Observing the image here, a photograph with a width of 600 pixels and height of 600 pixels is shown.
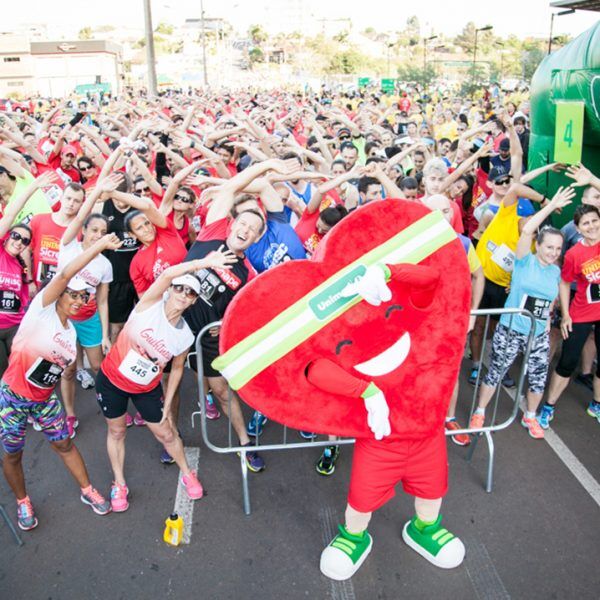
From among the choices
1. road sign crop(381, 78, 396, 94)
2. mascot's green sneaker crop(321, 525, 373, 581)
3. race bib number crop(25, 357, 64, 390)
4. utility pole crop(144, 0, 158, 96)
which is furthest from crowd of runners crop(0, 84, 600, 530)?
road sign crop(381, 78, 396, 94)

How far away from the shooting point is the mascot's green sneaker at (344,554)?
10.4ft

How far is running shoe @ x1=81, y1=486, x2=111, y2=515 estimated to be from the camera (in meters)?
3.66

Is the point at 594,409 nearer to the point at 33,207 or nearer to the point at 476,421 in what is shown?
the point at 476,421

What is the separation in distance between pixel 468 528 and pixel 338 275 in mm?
2052

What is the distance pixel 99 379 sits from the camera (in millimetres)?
3537

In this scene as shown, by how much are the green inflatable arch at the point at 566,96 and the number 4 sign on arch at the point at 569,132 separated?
0.36 ft

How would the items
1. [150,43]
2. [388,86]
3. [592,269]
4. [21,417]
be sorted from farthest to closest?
[388,86]
[150,43]
[592,269]
[21,417]

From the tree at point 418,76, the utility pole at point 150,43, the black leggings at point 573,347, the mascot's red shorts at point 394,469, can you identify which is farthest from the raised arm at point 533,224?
the tree at point 418,76

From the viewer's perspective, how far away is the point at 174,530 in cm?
338

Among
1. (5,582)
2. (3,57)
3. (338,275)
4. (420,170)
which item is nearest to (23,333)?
(5,582)

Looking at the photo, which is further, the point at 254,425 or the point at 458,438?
the point at 254,425

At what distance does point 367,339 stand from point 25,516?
8.43 feet

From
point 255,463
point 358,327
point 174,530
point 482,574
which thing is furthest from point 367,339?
point 255,463

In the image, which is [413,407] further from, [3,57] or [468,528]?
[3,57]
